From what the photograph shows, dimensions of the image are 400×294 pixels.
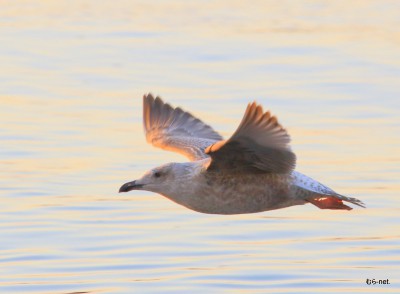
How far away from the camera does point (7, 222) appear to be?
39.1 ft

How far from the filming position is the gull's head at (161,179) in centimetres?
985

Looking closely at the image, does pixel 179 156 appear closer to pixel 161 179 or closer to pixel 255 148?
pixel 161 179

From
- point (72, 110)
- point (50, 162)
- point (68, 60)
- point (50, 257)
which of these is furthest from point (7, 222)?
point (68, 60)

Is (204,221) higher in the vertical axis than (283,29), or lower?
lower

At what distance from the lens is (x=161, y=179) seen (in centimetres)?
993

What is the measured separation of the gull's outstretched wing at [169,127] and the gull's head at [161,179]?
67.8 inches

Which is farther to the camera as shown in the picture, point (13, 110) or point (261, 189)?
point (13, 110)

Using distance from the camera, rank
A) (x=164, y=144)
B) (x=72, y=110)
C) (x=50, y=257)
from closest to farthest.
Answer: (x=50, y=257) → (x=164, y=144) → (x=72, y=110)

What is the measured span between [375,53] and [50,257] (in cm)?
996

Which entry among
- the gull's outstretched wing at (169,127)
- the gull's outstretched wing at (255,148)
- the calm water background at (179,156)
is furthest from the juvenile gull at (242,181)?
the gull's outstretched wing at (169,127)

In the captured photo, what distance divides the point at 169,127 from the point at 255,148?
9.85ft

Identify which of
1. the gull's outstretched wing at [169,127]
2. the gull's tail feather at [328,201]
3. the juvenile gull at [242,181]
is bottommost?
the gull's tail feather at [328,201]

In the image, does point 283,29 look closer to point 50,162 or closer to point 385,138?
point 385,138

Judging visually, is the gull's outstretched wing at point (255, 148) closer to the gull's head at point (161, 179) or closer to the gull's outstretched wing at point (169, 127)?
the gull's head at point (161, 179)
